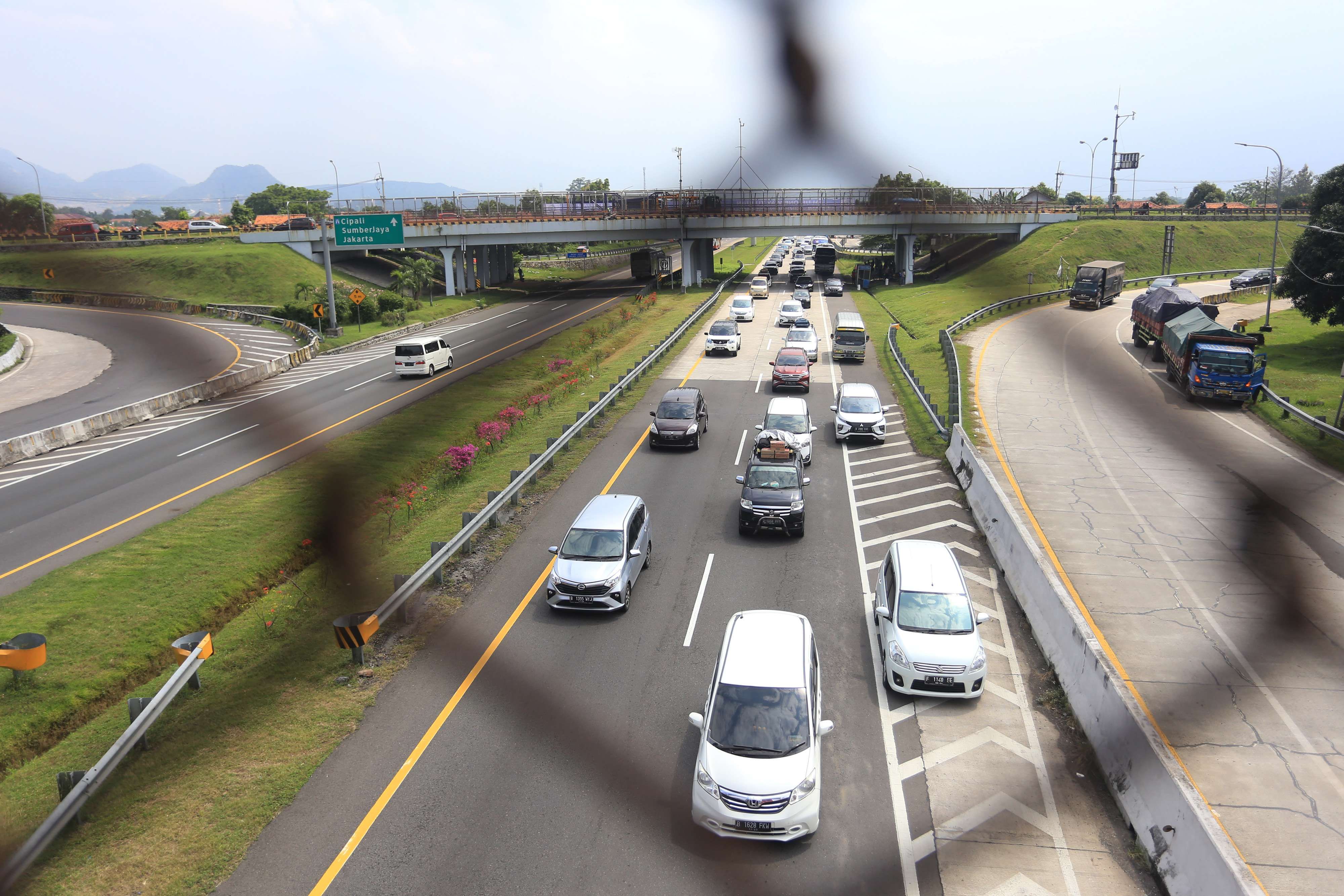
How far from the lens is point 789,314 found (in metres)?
68.3

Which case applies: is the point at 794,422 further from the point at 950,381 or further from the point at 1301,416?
the point at 1301,416

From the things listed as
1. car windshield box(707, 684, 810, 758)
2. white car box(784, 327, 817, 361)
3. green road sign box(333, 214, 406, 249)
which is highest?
green road sign box(333, 214, 406, 249)

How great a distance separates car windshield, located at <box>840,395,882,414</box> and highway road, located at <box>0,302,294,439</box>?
2285 cm

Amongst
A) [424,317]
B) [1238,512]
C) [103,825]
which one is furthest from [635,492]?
[424,317]

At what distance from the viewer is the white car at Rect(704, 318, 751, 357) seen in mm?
54188

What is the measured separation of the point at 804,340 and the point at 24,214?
171 ft

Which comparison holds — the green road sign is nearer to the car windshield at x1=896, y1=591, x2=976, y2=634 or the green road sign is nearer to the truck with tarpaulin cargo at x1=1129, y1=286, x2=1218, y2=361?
the truck with tarpaulin cargo at x1=1129, y1=286, x2=1218, y2=361

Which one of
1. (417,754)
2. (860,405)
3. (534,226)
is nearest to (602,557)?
(417,754)

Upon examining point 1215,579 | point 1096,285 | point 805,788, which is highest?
point 1096,285

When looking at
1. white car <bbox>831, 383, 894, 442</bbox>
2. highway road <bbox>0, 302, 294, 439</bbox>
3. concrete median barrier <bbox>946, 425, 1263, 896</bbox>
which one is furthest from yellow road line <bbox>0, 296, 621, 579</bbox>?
white car <bbox>831, 383, 894, 442</bbox>

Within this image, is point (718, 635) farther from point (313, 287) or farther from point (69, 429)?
point (313, 287)

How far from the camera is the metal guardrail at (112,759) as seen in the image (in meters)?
7.53

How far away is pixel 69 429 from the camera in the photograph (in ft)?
110

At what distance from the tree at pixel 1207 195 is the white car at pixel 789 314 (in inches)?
4775
